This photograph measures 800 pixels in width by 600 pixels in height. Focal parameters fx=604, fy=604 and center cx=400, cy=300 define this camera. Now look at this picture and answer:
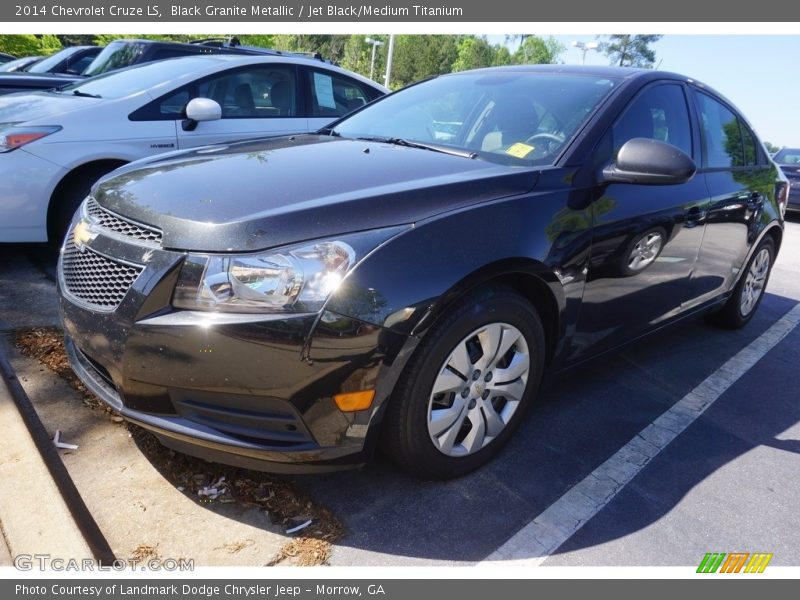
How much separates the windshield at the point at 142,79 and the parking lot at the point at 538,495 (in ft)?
6.54

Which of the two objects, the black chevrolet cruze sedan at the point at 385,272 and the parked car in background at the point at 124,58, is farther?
the parked car in background at the point at 124,58

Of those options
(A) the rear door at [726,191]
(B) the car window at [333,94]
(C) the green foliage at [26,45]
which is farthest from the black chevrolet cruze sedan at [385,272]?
(C) the green foliage at [26,45]

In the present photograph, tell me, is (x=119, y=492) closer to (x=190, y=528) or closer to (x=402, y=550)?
(x=190, y=528)

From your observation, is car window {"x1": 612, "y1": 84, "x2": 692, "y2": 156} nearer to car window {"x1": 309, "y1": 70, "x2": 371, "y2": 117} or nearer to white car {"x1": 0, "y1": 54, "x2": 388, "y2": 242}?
white car {"x1": 0, "y1": 54, "x2": 388, "y2": 242}

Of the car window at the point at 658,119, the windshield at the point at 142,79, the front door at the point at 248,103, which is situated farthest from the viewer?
the front door at the point at 248,103

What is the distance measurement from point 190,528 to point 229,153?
Result: 5.11 ft

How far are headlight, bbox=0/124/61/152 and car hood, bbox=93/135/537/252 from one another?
168cm

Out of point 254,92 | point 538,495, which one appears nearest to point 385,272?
point 538,495

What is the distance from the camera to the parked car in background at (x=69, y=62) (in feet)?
31.2

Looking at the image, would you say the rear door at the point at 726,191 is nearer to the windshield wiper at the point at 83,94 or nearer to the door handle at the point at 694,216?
the door handle at the point at 694,216

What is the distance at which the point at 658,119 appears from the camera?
307cm

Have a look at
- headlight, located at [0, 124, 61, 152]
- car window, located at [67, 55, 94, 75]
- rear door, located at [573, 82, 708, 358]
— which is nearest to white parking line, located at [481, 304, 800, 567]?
rear door, located at [573, 82, 708, 358]

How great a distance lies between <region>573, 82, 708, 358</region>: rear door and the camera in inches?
103
